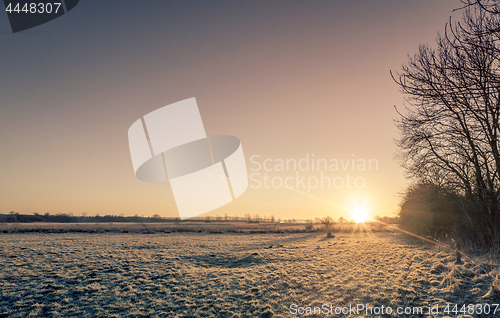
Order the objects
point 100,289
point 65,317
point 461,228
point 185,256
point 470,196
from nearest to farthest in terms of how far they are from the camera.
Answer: point 65,317
point 100,289
point 470,196
point 461,228
point 185,256

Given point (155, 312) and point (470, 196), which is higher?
point (470, 196)

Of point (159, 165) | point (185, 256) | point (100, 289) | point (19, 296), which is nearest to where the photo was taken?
point (19, 296)

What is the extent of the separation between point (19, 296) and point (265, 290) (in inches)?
393

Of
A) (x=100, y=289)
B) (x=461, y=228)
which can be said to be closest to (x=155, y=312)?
(x=100, y=289)

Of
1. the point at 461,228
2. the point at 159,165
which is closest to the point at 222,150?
the point at 159,165

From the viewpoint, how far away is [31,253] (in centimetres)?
1902

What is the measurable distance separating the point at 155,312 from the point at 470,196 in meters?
16.3

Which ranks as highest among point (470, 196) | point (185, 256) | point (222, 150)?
point (222, 150)

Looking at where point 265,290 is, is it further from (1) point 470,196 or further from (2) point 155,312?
(1) point 470,196

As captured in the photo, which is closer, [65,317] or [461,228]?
[65,317]

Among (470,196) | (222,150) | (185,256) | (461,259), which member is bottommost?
(185,256)

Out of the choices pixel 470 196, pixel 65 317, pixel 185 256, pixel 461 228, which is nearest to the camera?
pixel 65 317

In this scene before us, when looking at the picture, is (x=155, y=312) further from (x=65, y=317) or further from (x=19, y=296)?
(x=19, y=296)

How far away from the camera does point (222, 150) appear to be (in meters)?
25.2
